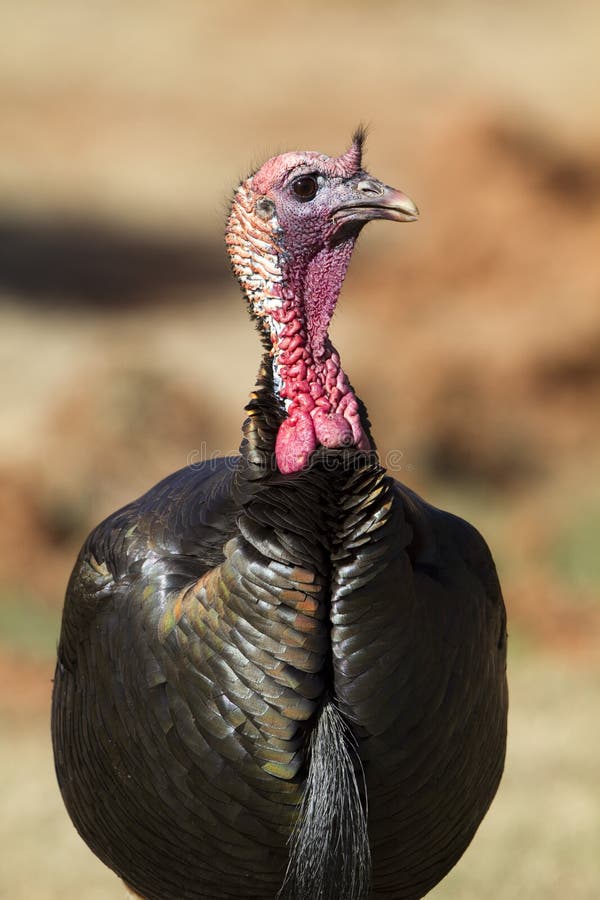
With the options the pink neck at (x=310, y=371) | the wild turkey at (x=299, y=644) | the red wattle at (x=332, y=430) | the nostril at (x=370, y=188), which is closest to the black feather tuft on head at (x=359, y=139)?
the wild turkey at (x=299, y=644)

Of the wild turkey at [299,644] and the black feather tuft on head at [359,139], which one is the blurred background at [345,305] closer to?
the black feather tuft on head at [359,139]

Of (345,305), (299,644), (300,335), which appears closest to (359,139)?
(300,335)

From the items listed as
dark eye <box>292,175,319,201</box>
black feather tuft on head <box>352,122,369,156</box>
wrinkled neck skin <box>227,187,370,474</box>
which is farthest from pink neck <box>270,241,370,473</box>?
black feather tuft on head <box>352,122,369,156</box>

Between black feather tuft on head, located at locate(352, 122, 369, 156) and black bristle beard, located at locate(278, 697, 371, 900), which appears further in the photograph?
black feather tuft on head, located at locate(352, 122, 369, 156)

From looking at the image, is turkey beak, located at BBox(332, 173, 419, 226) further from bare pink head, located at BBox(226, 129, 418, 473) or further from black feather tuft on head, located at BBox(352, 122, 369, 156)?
black feather tuft on head, located at BBox(352, 122, 369, 156)

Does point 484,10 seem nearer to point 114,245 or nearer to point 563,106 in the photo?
point 563,106

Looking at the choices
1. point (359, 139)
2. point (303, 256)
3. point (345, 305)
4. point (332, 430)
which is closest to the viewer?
point (332, 430)

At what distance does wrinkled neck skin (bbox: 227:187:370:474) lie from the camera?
8.21ft

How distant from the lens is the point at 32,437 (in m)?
11.1

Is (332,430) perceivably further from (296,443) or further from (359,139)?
(359,139)

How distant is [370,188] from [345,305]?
13.9 m

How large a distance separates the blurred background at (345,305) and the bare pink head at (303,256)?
21 centimetres

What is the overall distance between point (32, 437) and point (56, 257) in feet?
26.7

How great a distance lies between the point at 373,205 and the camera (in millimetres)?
2615
